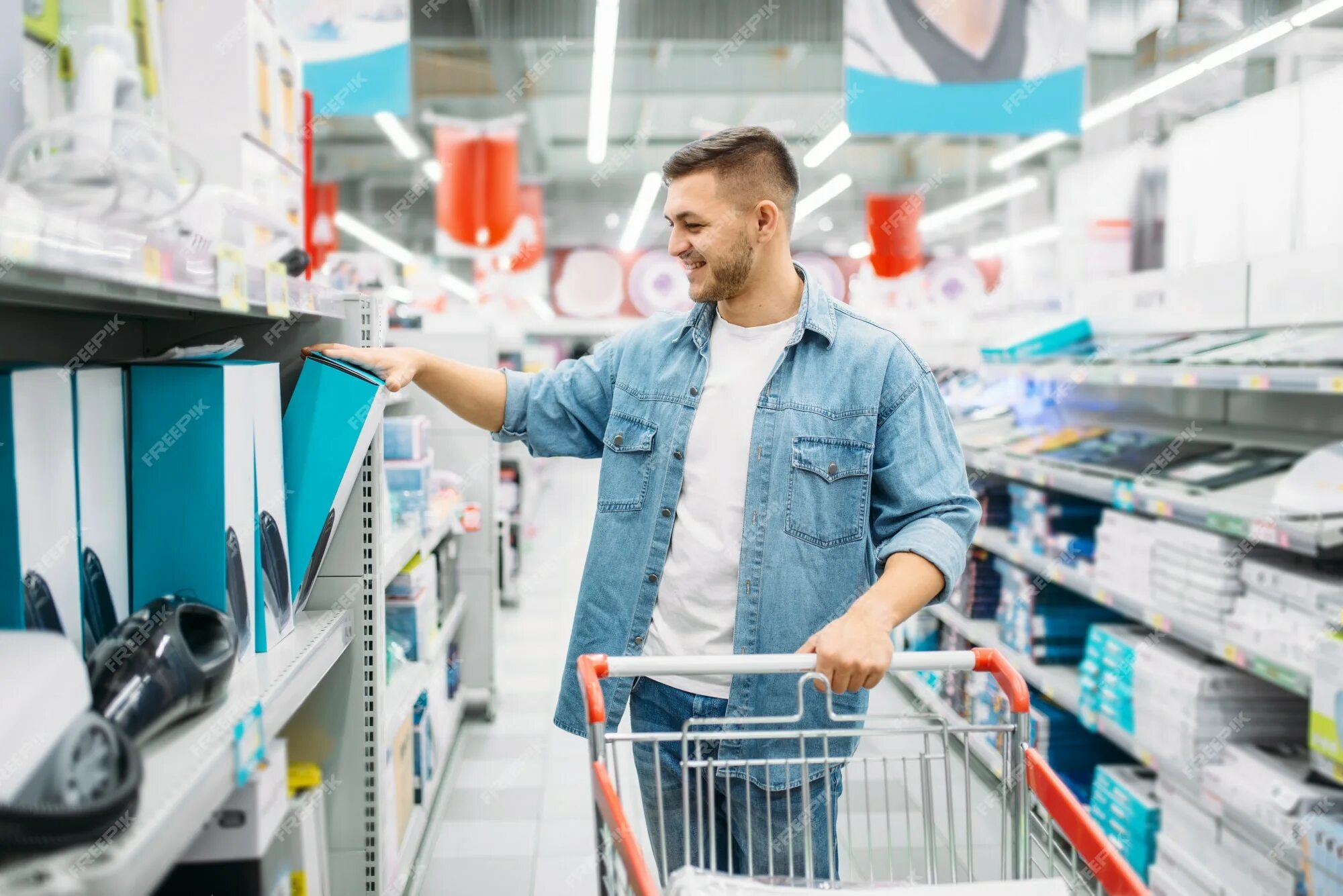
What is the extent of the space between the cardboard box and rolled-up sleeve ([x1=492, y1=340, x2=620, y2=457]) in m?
0.58

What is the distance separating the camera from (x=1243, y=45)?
189 inches

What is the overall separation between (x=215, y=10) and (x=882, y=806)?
138 inches

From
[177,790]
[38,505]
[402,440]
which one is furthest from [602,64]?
[177,790]

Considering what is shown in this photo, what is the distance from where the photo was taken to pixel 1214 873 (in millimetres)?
2738

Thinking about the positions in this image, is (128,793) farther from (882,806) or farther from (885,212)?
(885,212)

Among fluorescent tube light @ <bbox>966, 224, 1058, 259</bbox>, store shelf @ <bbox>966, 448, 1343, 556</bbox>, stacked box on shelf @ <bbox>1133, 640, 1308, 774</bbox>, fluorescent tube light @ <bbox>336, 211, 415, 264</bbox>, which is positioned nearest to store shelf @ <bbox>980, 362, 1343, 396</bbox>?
store shelf @ <bbox>966, 448, 1343, 556</bbox>

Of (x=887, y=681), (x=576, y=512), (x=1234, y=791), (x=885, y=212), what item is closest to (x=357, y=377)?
(x=1234, y=791)

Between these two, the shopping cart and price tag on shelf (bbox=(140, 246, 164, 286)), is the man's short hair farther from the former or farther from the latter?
price tag on shelf (bbox=(140, 246, 164, 286))

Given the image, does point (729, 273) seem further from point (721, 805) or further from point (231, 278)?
point (721, 805)

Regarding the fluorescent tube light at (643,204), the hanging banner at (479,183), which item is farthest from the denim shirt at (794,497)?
the fluorescent tube light at (643,204)

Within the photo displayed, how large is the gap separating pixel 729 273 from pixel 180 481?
1049 millimetres

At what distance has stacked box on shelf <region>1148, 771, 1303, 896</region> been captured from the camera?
2.53m

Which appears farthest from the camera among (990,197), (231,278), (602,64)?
(990,197)

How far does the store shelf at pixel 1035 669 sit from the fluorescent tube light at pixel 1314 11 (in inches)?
121
